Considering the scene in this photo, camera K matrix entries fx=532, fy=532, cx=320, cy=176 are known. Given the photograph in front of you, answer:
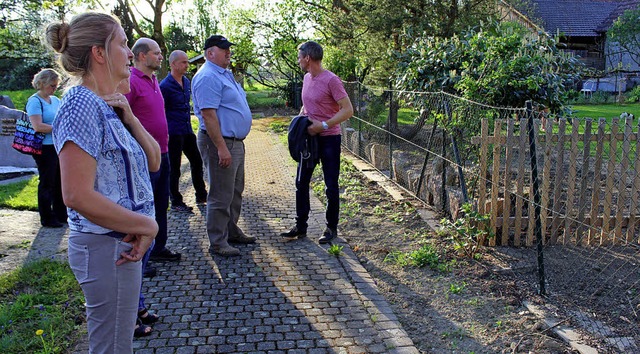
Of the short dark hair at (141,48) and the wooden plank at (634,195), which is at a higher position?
the short dark hair at (141,48)

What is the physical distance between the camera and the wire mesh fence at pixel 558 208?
4.14 m

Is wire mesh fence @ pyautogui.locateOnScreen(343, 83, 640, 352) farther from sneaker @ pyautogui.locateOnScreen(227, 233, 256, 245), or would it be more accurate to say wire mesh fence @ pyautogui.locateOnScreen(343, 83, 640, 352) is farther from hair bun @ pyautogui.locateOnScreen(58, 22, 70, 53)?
hair bun @ pyautogui.locateOnScreen(58, 22, 70, 53)

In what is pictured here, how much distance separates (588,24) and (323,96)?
35.7m

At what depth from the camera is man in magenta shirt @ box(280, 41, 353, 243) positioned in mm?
5152

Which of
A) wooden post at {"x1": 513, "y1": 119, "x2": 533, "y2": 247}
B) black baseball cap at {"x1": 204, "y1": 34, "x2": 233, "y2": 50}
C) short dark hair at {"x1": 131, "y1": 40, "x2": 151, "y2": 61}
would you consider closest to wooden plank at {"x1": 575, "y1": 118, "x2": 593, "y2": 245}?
wooden post at {"x1": 513, "y1": 119, "x2": 533, "y2": 247}

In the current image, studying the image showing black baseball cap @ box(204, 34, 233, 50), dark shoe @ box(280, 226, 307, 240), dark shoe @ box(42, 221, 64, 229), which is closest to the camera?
black baseball cap @ box(204, 34, 233, 50)

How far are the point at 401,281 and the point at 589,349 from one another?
164cm

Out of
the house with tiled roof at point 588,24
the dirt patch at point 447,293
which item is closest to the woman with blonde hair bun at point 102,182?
the dirt patch at point 447,293

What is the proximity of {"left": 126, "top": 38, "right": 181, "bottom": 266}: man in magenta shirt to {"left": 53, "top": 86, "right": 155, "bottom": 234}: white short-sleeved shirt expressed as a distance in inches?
98.0

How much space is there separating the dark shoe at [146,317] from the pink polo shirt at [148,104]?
148 cm

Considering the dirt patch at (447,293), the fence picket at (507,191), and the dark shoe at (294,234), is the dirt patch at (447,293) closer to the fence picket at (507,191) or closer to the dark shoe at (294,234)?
the fence picket at (507,191)

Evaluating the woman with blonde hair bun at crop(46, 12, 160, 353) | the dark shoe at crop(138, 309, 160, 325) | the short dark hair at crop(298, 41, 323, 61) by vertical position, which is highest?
the short dark hair at crop(298, 41, 323, 61)

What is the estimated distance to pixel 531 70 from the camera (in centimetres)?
630

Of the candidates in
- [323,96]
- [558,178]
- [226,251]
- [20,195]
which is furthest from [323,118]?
[20,195]
